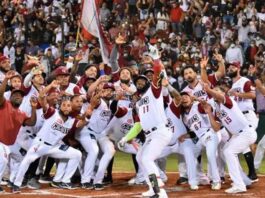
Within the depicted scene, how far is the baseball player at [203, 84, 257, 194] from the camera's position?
1180 centimetres

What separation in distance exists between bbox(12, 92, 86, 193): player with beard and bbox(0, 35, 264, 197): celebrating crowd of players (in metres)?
0.02

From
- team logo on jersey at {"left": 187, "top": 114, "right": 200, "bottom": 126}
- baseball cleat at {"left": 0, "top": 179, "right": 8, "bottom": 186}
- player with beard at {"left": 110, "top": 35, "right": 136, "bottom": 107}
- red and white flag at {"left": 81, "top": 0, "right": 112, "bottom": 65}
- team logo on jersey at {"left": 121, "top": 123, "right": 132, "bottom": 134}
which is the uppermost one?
red and white flag at {"left": 81, "top": 0, "right": 112, "bottom": 65}

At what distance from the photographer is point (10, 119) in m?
11.7

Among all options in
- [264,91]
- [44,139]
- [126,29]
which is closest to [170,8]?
[126,29]

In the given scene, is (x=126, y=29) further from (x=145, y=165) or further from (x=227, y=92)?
(x=145, y=165)

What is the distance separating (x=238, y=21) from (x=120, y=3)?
515cm

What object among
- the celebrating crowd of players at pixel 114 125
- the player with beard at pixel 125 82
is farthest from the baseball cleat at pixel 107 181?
the player with beard at pixel 125 82

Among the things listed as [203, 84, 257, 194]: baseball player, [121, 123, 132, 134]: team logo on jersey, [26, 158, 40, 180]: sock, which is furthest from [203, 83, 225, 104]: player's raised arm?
[26, 158, 40, 180]: sock

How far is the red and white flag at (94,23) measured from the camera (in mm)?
16250

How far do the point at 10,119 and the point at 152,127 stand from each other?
248 centimetres

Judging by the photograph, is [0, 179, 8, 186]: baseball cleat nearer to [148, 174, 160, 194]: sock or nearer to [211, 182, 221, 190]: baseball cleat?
[148, 174, 160, 194]: sock

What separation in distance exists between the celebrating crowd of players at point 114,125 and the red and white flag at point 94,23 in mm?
2726

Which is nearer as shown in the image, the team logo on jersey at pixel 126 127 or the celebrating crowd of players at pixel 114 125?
the celebrating crowd of players at pixel 114 125

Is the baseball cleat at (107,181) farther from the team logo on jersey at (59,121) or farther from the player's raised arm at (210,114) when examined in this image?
the player's raised arm at (210,114)
